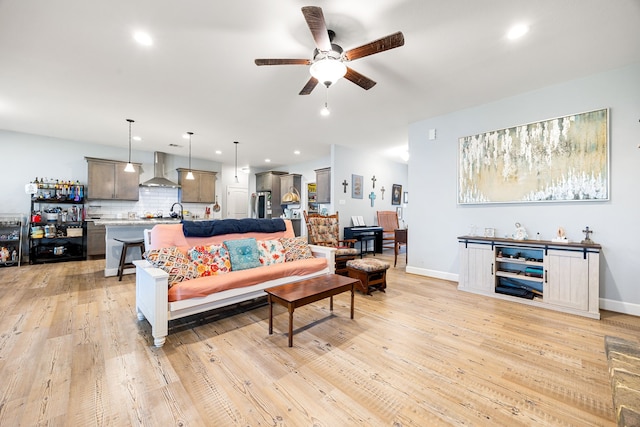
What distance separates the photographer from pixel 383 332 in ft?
8.15

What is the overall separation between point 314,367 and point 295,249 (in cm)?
183

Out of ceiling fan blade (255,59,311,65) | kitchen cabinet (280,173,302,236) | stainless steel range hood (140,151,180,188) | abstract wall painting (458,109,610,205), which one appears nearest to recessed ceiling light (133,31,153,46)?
ceiling fan blade (255,59,311,65)

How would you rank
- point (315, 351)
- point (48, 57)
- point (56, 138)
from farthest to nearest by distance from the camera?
point (56, 138) → point (48, 57) → point (315, 351)

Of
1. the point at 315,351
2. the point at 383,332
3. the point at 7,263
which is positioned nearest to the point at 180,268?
the point at 315,351

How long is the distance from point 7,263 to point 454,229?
8.34 metres

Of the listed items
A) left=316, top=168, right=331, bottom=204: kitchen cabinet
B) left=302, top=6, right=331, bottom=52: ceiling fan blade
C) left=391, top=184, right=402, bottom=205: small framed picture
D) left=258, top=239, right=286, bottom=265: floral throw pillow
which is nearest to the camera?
left=302, top=6, right=331, bottom=52: ceiling fan blade

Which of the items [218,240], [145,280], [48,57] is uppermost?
[48,57]

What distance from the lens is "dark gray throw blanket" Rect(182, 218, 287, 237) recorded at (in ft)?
9.97

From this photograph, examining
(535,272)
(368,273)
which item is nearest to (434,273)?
(535,272)

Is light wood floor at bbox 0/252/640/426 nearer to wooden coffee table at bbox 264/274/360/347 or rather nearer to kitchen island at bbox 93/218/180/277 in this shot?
wooden coffee table at bbox 264/274/360/347

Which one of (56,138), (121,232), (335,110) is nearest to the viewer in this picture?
(335,110)

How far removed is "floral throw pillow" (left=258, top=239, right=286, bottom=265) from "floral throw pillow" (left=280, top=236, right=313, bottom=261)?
75 millimetres

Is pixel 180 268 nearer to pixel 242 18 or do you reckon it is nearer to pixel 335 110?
pixel 242 18

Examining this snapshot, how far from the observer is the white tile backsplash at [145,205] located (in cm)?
637
